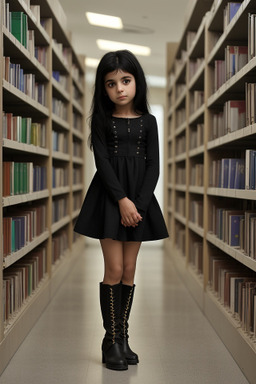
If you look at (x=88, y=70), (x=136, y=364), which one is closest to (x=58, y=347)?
(x=136, y=364)

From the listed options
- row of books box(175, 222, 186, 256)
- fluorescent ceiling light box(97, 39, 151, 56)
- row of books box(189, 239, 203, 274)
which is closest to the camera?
row of books box(189, 239, 203, 274)

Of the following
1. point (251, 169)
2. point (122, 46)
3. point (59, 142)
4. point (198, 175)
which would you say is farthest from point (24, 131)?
point (122, 46)

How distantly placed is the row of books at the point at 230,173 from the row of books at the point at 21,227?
1289 mm

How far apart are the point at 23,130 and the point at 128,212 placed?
130 cm

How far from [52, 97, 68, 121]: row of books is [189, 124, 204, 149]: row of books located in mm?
1328

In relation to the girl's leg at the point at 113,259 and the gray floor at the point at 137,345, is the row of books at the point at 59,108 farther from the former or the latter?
the girl's leg at the point at 113,259

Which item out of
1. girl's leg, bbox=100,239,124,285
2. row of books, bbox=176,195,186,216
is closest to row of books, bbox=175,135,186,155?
row of books, bbox=176,195,186,216

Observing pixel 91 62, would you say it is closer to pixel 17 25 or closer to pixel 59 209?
pixel 59 209

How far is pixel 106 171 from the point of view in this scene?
2766 mm

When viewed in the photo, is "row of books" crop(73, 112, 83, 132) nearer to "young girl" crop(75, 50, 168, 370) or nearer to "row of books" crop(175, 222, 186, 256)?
"row of books" crop(175, 222, 186, 256)

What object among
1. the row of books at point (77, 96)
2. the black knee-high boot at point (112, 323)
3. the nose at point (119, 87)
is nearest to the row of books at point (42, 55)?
the nose at point (119, 87)

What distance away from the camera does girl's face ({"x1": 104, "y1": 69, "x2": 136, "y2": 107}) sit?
2.83 meters

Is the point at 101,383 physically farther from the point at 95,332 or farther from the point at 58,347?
the point at 95,332

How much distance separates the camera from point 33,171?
421 centimetres
